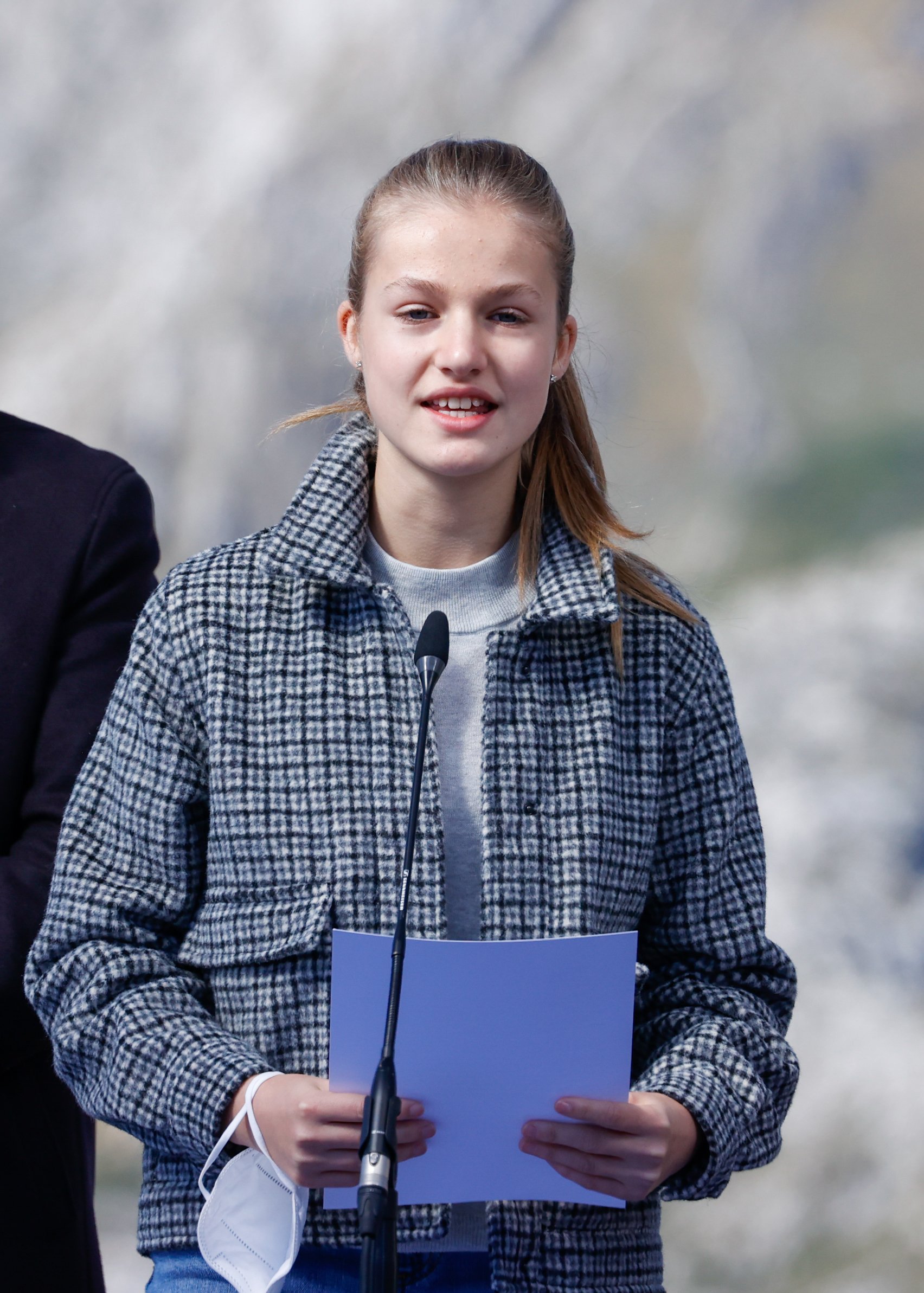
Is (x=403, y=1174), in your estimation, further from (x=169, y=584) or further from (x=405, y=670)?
(x=169, y=584)

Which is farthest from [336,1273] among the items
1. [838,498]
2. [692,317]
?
[692,317]

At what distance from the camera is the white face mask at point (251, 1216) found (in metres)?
1.15

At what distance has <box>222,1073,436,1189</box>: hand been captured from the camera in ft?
3.59

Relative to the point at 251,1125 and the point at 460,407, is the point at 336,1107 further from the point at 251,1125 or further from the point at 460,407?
the point at 460,407

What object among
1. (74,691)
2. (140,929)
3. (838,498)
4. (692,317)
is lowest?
Result: (140,929)

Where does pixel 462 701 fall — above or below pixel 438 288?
below

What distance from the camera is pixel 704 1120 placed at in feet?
4.00

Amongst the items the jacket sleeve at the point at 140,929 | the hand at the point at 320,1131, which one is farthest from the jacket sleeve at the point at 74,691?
the hand at the point at 320,1131

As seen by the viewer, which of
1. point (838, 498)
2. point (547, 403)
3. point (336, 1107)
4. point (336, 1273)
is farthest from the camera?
point (838, 498)

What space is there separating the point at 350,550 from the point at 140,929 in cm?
37

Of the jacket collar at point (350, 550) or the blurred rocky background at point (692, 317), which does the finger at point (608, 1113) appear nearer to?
the jacket collar at point (350, 550)

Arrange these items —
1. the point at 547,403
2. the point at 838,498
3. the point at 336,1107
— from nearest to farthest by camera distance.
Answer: the point at 336,1107, the point at 547,403, the point at 838,498

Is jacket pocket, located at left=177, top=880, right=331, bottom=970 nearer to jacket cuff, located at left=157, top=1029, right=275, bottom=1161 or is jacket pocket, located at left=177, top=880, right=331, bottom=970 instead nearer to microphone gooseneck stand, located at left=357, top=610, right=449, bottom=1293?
jacket cuff, located at left=157, top=1029, right=275, bottom=1161

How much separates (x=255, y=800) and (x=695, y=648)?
0.43 metres
